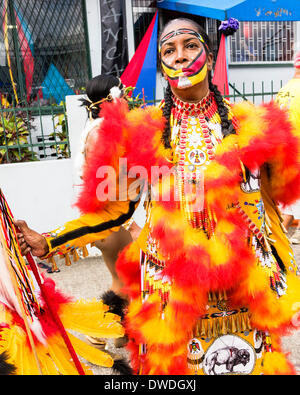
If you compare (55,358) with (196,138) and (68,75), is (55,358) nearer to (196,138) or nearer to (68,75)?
(196,138)

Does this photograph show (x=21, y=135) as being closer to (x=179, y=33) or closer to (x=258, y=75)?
(x=179, y=33)

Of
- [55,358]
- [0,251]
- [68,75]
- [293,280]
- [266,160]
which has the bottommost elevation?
[55,358]

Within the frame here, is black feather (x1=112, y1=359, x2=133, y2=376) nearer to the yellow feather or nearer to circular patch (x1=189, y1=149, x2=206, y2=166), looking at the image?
the yellow feather

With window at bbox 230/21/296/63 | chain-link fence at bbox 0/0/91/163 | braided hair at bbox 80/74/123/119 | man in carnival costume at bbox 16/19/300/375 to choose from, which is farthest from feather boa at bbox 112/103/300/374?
window at bbox 230/21/296/63

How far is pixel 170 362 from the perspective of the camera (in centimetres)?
172

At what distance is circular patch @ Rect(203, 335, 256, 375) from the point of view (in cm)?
178

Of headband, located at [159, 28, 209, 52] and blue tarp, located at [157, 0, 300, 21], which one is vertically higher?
blue tarp, located at [157, 0, 300, 21]

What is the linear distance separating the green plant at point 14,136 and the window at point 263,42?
21.8 ft

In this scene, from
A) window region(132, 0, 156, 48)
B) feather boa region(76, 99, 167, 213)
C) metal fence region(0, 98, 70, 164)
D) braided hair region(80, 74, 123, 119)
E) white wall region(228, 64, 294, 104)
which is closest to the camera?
feather boa region(76, 99, 167, 213)

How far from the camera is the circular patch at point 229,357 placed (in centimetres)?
178

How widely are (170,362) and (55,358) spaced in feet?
1.48

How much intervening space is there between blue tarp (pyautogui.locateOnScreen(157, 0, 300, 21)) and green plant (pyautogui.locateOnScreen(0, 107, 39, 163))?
4.79 meters

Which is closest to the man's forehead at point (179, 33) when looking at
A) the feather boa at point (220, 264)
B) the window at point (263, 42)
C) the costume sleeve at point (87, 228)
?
the feather boa at point (220, 264)
